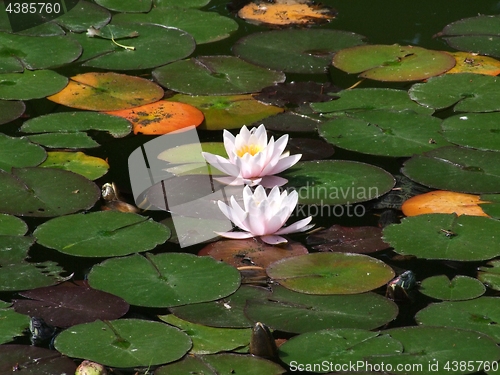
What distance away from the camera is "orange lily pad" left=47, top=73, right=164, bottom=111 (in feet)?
13.2

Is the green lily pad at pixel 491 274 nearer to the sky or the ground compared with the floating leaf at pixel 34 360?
nearer to the sky

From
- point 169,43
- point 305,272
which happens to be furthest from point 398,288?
point 169,43

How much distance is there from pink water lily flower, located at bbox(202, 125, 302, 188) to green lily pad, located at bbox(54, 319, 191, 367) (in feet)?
3.31

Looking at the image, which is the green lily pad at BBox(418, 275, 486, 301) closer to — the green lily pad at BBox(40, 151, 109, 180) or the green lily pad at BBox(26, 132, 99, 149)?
the green lily pad at BBox(40, 151, 109, 180)

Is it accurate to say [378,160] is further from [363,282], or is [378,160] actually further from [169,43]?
[169,43]

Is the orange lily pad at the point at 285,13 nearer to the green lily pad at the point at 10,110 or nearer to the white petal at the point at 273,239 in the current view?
the green lily pad at the point at 10,110

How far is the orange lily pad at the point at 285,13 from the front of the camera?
203 inches

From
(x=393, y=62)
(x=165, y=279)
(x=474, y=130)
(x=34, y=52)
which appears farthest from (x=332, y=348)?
(x=34, y=52)

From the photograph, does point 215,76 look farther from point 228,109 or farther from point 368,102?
point 368,102

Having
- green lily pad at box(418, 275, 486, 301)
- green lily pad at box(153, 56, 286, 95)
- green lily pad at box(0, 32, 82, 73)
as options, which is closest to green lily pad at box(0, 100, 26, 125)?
green lily pad at box(0, 32, 82, 73)

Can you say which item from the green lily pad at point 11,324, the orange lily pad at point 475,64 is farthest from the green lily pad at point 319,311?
the orange lily pad at point 475,64

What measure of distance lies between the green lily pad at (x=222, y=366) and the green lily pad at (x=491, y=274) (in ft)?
2.89

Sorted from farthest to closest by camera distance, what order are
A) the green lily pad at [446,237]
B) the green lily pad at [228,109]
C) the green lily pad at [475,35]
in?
1. the green lily pad at [475,35]
2. the green lily pad at [228,109]
3. the green lily pad at [446,237]

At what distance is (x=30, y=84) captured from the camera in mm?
4207
